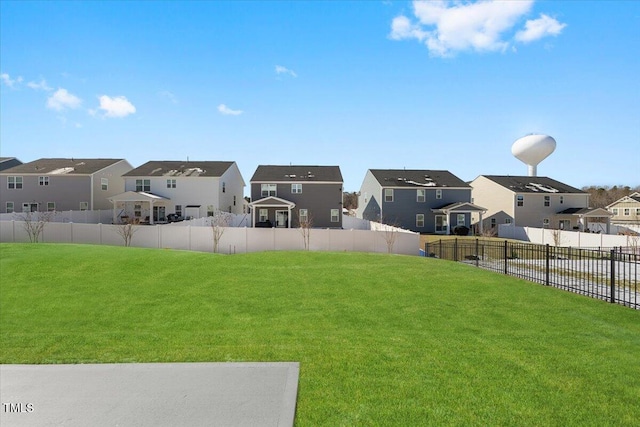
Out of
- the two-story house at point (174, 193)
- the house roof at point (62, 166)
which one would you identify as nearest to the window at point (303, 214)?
the two-story house at point (174, 193)

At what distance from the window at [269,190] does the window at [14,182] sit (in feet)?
84.2

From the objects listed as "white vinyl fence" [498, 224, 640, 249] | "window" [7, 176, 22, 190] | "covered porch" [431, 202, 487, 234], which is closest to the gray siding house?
"covered porch" [431, 202, 487, 234]

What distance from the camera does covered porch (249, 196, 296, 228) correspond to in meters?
37.1

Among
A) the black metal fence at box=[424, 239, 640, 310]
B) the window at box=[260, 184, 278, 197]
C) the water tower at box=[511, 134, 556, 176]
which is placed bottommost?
the black metal fence at box=[424, 239, 640, 310]

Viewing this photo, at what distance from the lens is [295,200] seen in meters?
38.8

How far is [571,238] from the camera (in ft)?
98.3

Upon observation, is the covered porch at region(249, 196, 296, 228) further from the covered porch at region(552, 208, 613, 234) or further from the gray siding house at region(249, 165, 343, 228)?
the covered porch at region(552, 208, 613, 234)

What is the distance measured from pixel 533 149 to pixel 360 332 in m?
56.7

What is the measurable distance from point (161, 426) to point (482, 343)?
5.43 metres

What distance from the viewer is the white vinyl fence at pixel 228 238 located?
74.9ft

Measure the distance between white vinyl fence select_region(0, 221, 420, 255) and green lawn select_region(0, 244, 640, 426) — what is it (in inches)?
317

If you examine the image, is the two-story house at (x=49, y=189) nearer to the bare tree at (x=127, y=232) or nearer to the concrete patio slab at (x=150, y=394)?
the bare tree at (x=127, y=232)

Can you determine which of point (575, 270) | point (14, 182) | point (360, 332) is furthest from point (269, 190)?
point (360, 332)

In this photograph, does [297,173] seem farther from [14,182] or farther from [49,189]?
[14,182]
